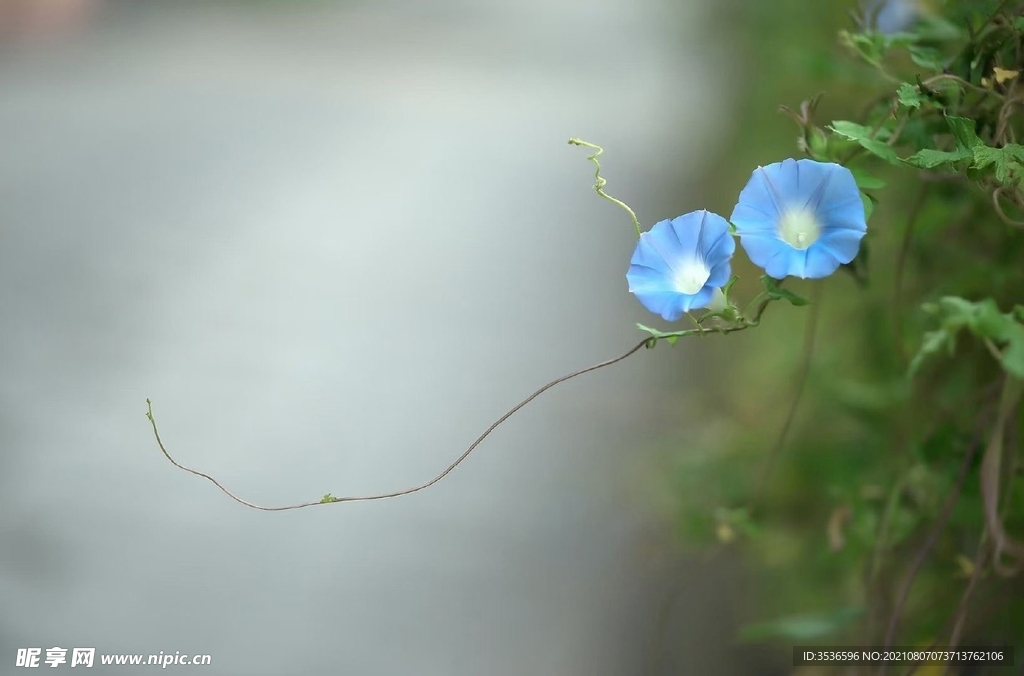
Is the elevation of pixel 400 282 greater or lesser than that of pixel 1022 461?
greater

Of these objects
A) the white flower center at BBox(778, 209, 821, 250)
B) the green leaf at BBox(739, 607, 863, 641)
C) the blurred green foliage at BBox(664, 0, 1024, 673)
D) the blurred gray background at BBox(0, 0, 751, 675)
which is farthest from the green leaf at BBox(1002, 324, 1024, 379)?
the blurred gray background at BBox(0, 0, 751, 675)

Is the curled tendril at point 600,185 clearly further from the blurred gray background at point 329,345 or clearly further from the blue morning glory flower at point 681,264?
the blurred gray background at point 329,345

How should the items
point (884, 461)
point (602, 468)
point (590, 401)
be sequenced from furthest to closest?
1. point (590, 401)
2. point (602, 468)
3. point (884, 461)

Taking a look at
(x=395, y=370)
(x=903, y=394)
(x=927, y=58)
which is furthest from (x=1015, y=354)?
(x=395, y=370)

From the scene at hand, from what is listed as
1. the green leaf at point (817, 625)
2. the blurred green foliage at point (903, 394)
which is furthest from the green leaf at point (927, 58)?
the green leaf at point (817, 625)

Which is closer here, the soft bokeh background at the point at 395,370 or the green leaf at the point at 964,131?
the green leaf at the point at 964,131

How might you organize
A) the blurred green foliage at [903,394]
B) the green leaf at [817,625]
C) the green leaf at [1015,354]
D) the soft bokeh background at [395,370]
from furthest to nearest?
the soft bokeh background at [395,370], the green leaf at [817,625], the blurred green foliage at [903,394], the green leaf at [1015,354]

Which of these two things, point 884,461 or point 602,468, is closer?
point 884,461

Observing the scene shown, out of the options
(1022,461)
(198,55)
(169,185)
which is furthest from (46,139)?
(1022,461)

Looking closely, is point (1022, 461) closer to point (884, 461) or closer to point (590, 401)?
point (884, 461)
